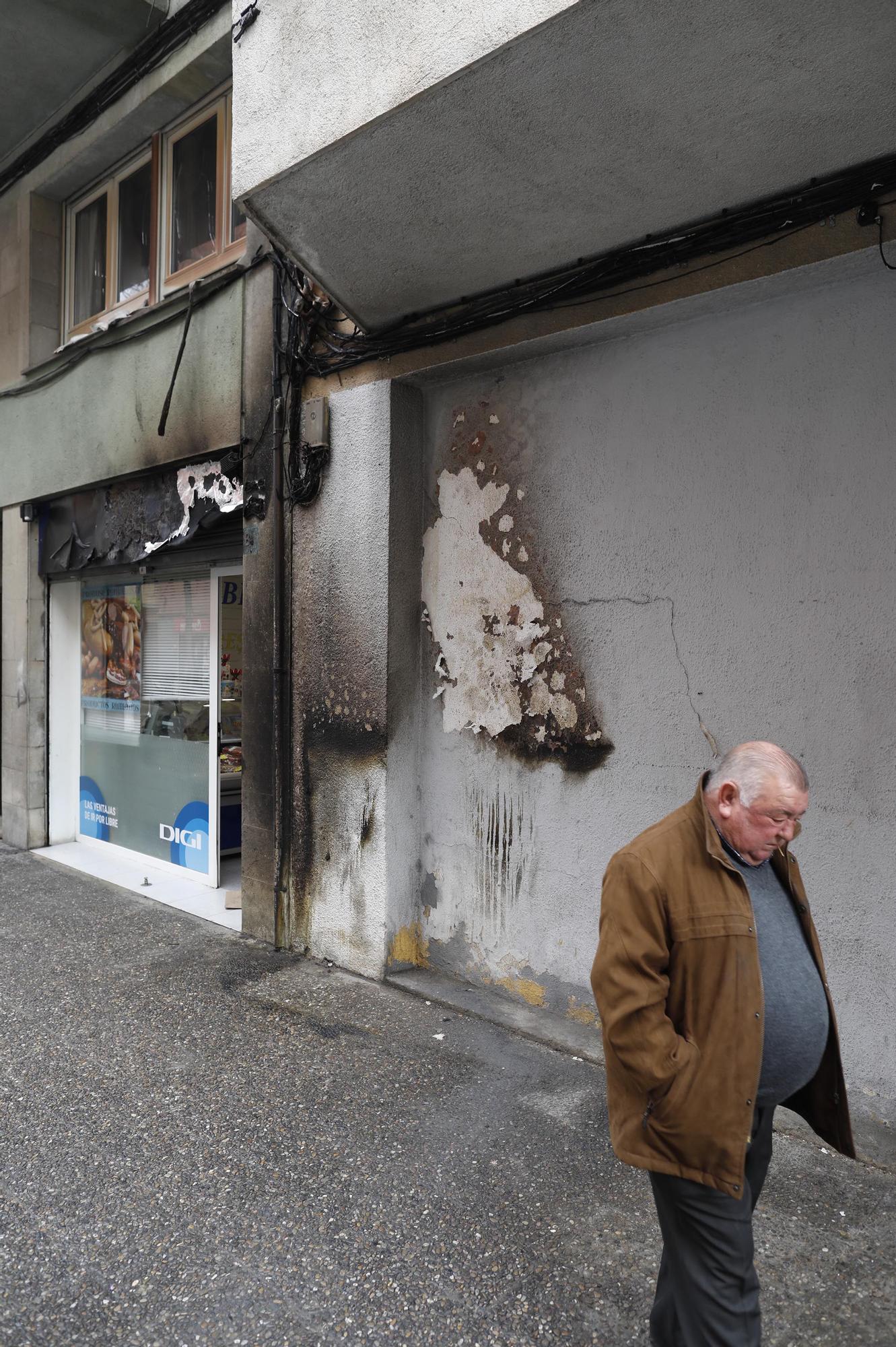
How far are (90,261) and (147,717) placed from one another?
14.0 ft

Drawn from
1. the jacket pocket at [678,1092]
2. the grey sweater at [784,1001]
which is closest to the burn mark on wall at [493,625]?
the grey sweater at [784,1001]

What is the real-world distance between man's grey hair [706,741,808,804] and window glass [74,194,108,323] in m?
7.73

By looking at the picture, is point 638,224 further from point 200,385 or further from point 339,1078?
point 339,1078

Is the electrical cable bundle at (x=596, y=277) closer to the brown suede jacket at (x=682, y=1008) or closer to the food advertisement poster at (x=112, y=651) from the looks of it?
the brown suede jacket at (x=682, y=1008)

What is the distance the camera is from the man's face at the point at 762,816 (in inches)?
85.4

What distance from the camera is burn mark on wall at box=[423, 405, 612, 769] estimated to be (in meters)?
4.62

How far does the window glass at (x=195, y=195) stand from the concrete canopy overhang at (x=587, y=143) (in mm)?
2678

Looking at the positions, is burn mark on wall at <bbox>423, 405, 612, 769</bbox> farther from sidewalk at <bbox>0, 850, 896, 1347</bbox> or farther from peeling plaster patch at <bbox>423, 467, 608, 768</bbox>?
sidewalk at <bbox>0, 850, 896, 1347</bbox>

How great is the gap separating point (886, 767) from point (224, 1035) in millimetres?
3301

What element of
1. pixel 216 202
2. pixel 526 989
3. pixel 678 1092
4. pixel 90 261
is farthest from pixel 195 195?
pixel 678 1092

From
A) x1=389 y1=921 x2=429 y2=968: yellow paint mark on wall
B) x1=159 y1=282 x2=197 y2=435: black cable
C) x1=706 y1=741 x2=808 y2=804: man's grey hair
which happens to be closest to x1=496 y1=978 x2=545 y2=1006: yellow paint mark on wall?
x1=389 y1=921 x2=429 y2=968: yellow paint mark on wall

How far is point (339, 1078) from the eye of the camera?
4.02 metres

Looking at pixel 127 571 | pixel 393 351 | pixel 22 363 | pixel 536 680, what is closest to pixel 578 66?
pixel 393 351

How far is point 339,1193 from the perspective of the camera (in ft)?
10.5
